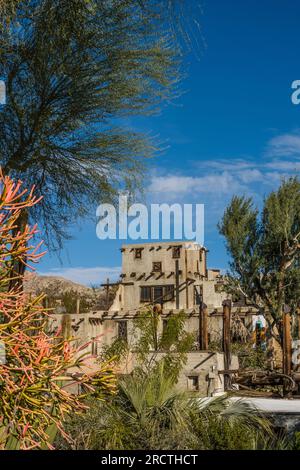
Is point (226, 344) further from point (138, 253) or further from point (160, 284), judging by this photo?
point (138, 253)

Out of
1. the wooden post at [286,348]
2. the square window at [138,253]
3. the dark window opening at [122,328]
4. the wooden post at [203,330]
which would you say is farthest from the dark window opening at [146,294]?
the wooden post at [286,348]

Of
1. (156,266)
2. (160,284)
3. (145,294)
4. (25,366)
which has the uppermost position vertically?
(156,266)

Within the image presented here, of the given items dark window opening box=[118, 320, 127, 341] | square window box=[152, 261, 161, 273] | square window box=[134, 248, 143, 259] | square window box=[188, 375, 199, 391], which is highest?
square window box=[134, 248, 143, 259]

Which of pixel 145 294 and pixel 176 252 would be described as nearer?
pixel 145 294

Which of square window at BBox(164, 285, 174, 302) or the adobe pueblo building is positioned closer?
the adobe pueblo building

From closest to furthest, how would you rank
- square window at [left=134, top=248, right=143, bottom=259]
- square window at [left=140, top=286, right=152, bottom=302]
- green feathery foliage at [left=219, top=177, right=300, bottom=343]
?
green feathery foliage at [left=219, top=177, right=300, bottom=343], square window at [left=140, top=286, right=152, bottom=302], square window at [left=134, top=248, right=143, bottom=259]

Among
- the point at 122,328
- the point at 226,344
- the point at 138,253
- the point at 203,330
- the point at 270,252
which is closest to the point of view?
the point at 226,344

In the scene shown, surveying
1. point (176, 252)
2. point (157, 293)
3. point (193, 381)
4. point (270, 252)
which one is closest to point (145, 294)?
point (157, 293)

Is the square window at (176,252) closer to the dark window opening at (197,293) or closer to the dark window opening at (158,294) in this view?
the dark window opening at (158,294)

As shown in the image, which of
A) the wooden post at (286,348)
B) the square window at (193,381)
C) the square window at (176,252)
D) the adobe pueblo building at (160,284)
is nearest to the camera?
the square window at (193,381)

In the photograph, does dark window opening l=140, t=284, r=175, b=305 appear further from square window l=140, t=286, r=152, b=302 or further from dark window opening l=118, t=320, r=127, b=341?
dark window opening l=118, t=320, r=127, b=341

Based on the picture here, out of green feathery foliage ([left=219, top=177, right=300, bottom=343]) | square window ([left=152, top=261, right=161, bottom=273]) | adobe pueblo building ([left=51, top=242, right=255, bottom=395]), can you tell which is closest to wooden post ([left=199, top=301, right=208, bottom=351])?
green feathery foliage ([left=219, top=177, right=300, bottom=343])
